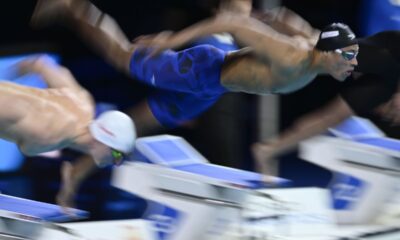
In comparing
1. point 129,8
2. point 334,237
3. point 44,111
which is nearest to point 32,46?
point 129,8

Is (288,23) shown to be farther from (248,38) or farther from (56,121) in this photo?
(56,121)

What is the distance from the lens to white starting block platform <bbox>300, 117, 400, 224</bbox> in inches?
207

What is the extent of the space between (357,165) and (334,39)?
36.7 inches

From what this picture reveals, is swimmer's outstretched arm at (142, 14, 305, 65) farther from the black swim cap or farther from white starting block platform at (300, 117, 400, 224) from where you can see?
white starting block platform at (300, 117, 400, 224)

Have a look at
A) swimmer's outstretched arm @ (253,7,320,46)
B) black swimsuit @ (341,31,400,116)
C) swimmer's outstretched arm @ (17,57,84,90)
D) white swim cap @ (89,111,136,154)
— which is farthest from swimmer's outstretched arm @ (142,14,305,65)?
black swimsuit @ (341,31,400,116)

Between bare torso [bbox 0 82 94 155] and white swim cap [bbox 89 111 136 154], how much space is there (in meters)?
0.06

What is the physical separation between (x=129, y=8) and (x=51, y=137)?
1.26 meters

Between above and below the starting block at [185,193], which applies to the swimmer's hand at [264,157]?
below

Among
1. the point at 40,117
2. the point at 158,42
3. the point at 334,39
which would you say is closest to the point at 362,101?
the point at 334,39

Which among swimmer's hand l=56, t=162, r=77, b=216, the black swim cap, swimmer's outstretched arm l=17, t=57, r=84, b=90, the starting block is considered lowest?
swimmer's hand l=56, t=162, r=77, b=216

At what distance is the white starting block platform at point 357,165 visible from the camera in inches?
207

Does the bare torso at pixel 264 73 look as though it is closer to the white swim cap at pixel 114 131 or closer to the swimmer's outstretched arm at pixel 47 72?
the white swim cap at pixel 114 131

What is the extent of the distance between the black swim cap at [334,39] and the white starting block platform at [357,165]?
725 mm

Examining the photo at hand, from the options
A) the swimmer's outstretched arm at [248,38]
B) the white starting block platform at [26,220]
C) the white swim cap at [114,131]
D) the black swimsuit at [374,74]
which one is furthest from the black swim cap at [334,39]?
the white starting block platform at [26,220]
